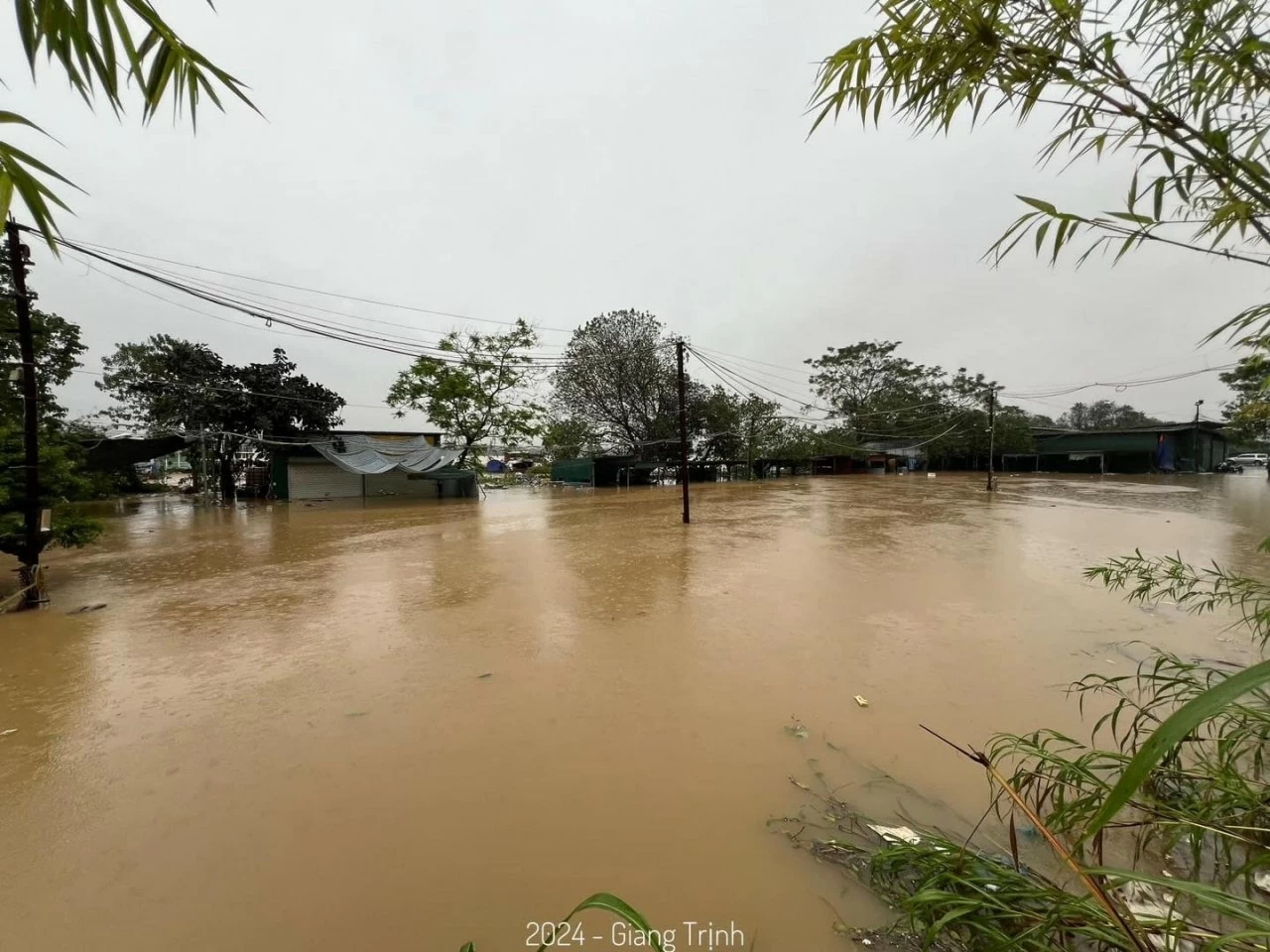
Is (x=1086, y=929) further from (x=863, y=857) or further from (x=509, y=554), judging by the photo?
(x=509, y=554)

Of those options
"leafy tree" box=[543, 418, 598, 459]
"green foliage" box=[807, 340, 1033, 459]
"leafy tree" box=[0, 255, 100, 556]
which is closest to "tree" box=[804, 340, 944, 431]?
"green foliage" box=[807, 340, 1033, 459]

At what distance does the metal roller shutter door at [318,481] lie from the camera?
16922 millimetres

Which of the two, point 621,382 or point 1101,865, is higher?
point 621,382

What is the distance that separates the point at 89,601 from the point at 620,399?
65.3ft

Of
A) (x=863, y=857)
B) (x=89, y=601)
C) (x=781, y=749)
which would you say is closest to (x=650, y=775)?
(x=781, y=749)

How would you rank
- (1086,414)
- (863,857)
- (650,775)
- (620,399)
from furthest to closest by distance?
(1086,414) → (620,399) → (650,775) → (863,857)

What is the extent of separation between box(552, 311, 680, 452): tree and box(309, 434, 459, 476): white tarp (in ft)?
28.1

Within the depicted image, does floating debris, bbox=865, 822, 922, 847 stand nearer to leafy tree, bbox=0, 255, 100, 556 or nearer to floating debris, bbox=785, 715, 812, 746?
floating debris, bbox=785, 715, 812, 746

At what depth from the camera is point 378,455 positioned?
1542 centimetres

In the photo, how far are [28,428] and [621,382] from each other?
19854 millimetres

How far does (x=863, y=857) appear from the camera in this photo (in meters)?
1.79

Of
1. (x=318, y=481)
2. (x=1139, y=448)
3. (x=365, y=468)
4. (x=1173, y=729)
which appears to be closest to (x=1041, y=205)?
(x=1173, y=729)

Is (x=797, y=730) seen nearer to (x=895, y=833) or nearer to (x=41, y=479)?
(x=895, y=833)

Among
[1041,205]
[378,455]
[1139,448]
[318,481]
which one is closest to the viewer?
[1041,205]
